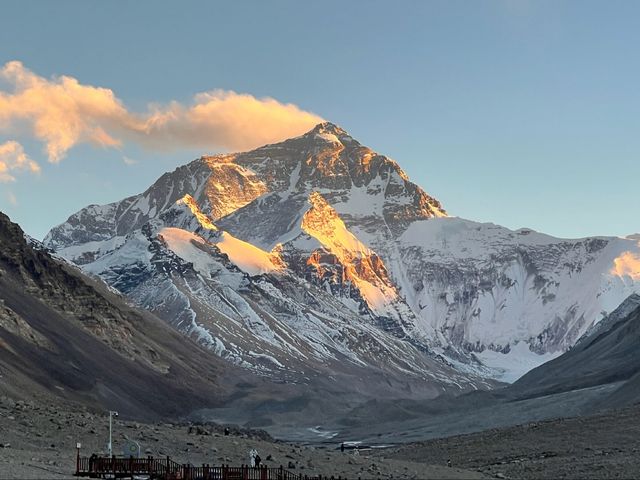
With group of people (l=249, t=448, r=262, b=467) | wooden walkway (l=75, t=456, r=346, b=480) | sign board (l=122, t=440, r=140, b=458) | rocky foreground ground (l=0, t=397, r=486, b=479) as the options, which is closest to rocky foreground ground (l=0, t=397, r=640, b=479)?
rocky foreground ground (l=0, t=397, r=486, b=479)

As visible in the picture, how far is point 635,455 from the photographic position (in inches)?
3068

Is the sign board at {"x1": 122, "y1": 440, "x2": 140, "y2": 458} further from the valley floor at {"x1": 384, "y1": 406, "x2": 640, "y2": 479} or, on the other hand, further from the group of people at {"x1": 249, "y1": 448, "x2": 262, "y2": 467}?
the valley floor at {"x1": 384, "y1": 406, "x2": 640, "y2": 479}

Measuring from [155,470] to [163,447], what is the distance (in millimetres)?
8861

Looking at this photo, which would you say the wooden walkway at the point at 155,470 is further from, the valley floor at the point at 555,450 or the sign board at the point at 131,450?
the valley floor at the point at 555,450

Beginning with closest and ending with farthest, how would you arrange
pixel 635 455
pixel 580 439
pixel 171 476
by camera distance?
pixel 171 476 < pixel 635 455 < pixel 580 439

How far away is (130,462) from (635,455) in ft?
124

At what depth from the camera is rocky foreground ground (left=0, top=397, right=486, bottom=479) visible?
61906 mm

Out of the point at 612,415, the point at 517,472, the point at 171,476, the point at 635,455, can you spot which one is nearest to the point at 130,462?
the point at 171,476

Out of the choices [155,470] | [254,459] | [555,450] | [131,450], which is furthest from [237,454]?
[555,450]

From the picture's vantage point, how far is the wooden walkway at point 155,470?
5412cm

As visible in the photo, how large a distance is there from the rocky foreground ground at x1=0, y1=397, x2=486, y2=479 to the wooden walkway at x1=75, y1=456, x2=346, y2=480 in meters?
2.40

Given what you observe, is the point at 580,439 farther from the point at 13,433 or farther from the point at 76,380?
the point at 76,380

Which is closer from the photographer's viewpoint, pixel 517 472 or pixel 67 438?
pixel 67 438

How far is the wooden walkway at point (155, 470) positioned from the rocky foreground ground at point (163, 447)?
2.40 metres
